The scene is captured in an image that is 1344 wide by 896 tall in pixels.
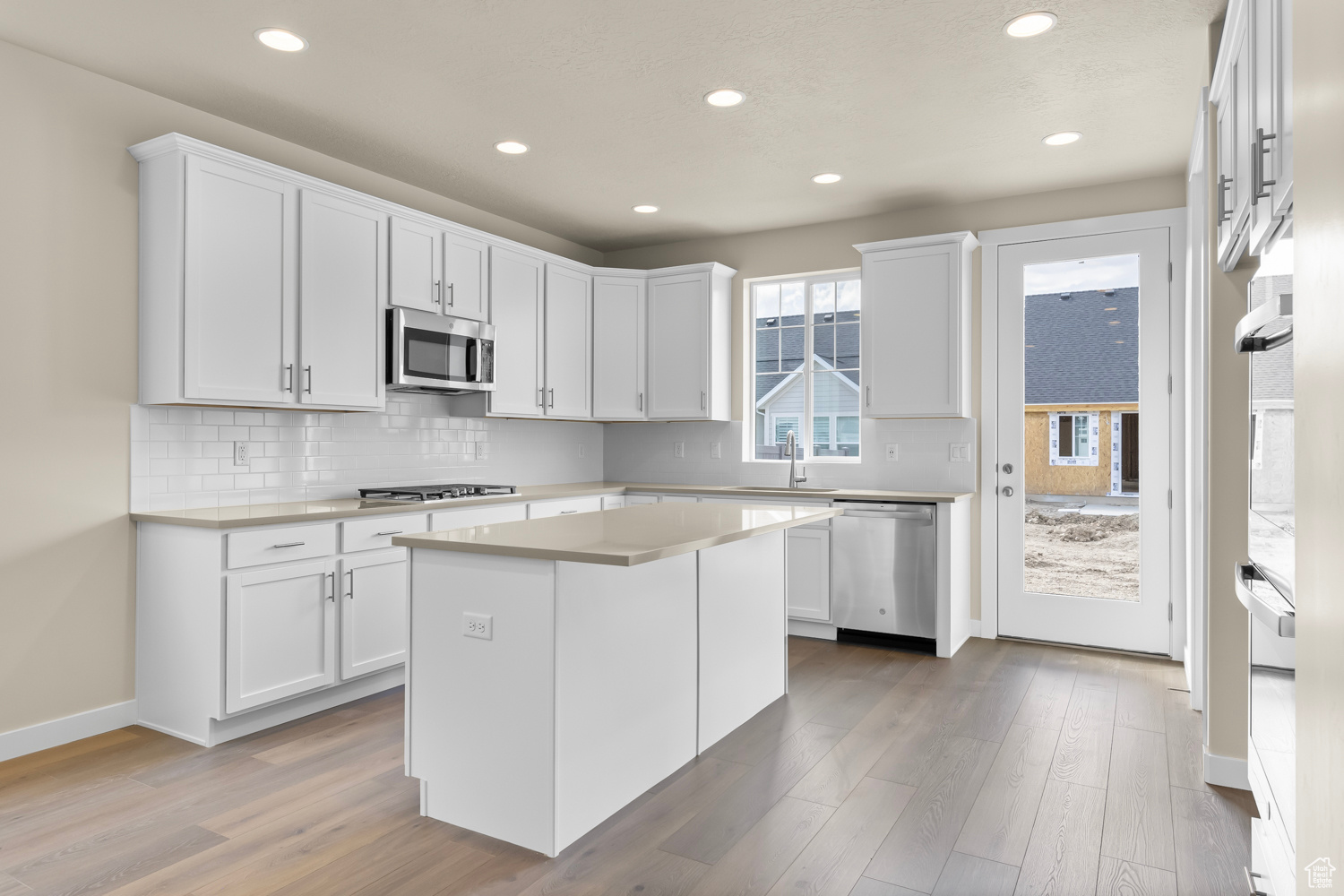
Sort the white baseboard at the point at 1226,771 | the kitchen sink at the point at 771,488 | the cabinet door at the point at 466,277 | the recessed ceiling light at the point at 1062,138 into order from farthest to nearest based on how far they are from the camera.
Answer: the kitchen sink at the point at 771,488
the cabinet door at the point at 466,277
the recessed ceiling light at the point at 1062,138
the white baseboard at the point at 1226,771

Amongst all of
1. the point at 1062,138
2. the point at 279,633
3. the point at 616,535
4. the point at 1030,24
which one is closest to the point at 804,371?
the point at 1062,138

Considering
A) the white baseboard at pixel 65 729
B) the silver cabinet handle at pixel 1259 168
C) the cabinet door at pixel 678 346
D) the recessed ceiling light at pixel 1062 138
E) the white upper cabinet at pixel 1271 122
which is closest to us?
the white upper cabinet at pixel 1271 122

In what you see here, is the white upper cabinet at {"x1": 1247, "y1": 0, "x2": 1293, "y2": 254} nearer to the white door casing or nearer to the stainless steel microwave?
the white door casing

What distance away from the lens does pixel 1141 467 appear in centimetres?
433

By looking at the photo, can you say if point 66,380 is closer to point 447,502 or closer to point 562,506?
point 447,502

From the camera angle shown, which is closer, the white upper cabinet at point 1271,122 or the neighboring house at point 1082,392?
the white upper cabinet at point 1271,122

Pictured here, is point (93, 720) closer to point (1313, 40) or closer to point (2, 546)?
point (2, 546)

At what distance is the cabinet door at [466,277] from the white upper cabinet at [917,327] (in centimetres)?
221

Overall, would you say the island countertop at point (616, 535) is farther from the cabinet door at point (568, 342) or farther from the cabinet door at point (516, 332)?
the cabinet door at point (568, 342)

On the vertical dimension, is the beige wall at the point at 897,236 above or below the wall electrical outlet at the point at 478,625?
above

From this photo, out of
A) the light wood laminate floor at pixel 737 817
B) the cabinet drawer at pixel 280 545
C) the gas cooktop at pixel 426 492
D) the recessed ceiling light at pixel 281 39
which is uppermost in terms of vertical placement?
the recessed ceiling light at pixel 281 39

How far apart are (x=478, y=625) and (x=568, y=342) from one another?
3.22m

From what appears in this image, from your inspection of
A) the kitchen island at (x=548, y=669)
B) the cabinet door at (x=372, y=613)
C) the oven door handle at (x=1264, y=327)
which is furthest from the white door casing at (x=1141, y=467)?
the cabinet door at (x=372, y=613)

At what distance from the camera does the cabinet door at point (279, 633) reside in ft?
10.0
